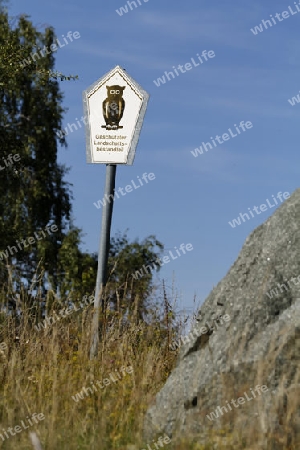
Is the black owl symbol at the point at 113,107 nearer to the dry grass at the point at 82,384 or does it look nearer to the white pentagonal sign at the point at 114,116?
the white pentagonal sign at the point at 114,116

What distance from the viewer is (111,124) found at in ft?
31.4

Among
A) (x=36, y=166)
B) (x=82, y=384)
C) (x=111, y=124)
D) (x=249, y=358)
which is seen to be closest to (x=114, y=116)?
(x=111, y=124)

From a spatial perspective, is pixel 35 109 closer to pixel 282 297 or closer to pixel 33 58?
pixel 33 58

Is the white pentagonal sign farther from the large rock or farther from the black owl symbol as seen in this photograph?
the large rock

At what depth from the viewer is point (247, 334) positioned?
18.4ft

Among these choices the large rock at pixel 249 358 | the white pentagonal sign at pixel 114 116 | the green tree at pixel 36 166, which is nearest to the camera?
the large rock at pixel 249 358

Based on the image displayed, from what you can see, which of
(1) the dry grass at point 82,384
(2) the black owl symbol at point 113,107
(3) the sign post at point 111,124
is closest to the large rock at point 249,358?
(1) the dry grass at point 82,384

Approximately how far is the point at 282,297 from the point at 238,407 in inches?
37.0

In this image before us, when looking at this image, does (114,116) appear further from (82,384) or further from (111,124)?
(82,384)

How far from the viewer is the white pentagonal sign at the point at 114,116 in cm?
955

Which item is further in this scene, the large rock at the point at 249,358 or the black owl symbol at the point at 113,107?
the black owl symbol at the point at 113,107

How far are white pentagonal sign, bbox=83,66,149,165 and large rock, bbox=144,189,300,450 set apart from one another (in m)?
3.59

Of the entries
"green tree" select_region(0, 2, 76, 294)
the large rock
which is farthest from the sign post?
"green tree" select_region(0, 2, 76, 294)

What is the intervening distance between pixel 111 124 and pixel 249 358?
489 cm
